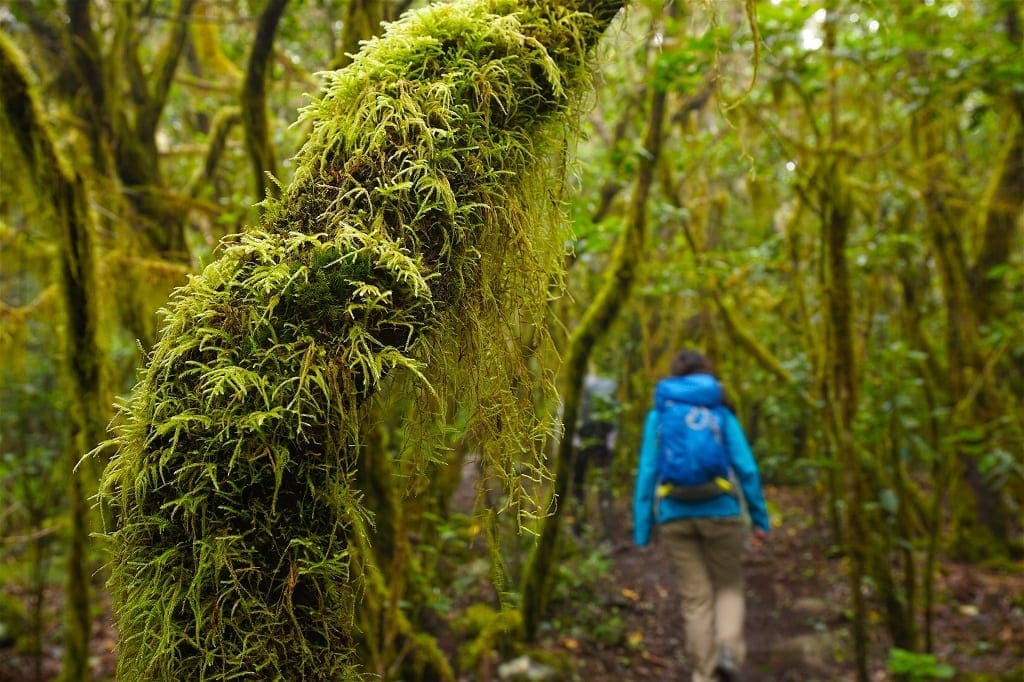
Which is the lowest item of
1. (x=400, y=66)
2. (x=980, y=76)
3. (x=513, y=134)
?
(x=513, y=134)

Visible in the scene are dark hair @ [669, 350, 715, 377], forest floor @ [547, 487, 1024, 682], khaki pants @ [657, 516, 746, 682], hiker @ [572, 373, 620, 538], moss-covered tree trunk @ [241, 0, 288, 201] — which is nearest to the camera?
moss-covered tree trunk @ [241, 0, 288, 201]

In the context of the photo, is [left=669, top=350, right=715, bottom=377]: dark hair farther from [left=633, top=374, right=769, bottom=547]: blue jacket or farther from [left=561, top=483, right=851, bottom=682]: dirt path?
[left=561, top=483, right=851, bottom=682]: dirt path

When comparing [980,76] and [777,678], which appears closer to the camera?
[980,76]

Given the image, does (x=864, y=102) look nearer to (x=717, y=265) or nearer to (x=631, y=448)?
(x=717, y=265)

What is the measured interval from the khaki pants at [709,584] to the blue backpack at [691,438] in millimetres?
334

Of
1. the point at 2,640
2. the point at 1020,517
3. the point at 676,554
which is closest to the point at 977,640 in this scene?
the point at 1020,517

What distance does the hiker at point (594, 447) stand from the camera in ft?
25.2

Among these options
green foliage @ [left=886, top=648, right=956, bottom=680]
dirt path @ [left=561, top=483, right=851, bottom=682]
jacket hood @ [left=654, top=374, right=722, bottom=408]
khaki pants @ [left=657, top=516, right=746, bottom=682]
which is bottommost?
dirt path @ [left=561, top=483, right=851, bottom=682]

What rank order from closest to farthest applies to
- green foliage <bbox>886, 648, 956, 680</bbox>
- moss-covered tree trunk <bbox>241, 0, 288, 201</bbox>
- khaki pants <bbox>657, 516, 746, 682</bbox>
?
1. moss-covered tree trunk <bbox>241, 0, 288, 201</bbox>
2. green foliage <bbox>886, 648, 956, 680</bbox>
3. khaki pants <bbox>657, 516, 746, 682</bbox>

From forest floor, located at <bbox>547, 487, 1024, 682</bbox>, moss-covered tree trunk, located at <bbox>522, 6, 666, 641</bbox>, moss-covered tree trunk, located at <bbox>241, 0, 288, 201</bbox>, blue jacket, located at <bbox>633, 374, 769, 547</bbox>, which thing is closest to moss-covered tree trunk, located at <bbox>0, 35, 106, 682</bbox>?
moss-covered tree trunk, located at <bbox>241, 0, 288, 201</bbox>

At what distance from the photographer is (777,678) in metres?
5.71

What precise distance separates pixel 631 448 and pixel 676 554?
191 inches

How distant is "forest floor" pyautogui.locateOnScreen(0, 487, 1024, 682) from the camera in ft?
18.8

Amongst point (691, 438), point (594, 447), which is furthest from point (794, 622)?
point (691, 438)
